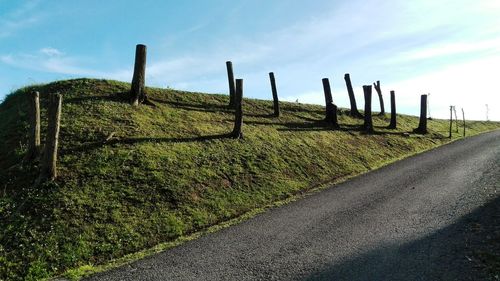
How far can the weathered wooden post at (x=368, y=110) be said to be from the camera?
32125mm

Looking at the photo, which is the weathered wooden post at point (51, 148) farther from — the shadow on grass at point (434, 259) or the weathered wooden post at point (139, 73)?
the shadow on grass at point (434, 259)

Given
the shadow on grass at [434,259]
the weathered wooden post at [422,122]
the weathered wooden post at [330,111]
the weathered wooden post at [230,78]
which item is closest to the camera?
the shadow on grass at [434,259]

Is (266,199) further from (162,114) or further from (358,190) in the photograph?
(162,114)

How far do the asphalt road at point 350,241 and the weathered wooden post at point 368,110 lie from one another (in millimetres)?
14636

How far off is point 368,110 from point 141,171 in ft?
70.2

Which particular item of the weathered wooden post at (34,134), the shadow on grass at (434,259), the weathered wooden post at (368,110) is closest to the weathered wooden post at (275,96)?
the weathered wooden post at (368,110)

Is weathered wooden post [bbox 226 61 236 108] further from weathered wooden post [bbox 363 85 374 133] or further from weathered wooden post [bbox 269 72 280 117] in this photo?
weathered wooden post [bbox 363 85 374 133]

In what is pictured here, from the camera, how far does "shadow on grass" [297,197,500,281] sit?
28.3 feet

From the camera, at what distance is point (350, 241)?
11.1 metres

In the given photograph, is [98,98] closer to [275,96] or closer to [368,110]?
[275,96]

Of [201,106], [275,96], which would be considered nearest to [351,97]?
[275,96]

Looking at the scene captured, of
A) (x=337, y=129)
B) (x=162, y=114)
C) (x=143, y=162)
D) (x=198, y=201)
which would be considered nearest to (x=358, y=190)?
(x=198, y=201)

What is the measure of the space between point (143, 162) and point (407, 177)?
1142cm

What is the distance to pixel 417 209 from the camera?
1369cm
